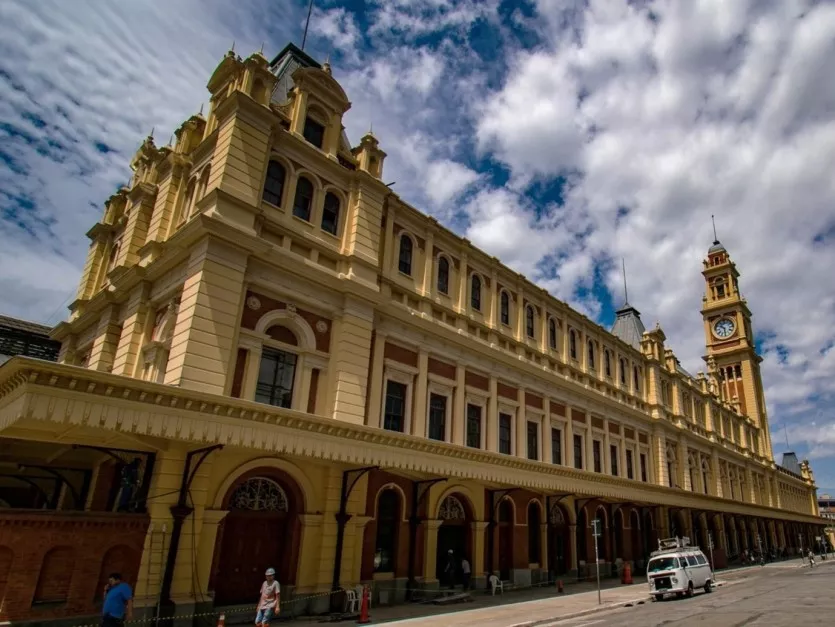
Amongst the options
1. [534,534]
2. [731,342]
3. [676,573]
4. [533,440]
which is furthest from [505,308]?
A: [731,342]

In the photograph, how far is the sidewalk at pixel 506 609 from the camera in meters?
15.0

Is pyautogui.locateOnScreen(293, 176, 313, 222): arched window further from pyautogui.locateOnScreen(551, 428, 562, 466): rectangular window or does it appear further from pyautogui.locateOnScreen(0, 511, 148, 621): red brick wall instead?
pyautogui.locateOnScreen(551, 428, 562, 466): rectangular window

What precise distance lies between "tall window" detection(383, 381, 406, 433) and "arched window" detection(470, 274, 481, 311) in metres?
6.40

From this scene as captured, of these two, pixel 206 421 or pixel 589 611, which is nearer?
pixel 206 421

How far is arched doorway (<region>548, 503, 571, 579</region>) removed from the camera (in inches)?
1061

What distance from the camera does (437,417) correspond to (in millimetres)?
22297

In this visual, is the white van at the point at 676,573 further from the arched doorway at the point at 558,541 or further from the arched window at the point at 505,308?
the arched window at the point at 505,308

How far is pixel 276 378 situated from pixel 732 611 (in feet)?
49.8

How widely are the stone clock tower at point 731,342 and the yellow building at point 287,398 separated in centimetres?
3898

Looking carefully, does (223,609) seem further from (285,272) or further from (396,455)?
(285,272)

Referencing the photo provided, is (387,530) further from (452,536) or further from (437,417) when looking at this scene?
(437,417)

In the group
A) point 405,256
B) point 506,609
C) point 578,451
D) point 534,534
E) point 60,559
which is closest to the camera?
point 60,559

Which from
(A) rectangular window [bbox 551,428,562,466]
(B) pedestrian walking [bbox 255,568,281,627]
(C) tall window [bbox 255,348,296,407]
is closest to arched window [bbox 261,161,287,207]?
(C) tall window [bbox 255,348,296,407]

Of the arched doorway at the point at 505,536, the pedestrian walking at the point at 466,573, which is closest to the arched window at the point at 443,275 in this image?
the arched doorway at the point at 505,536
